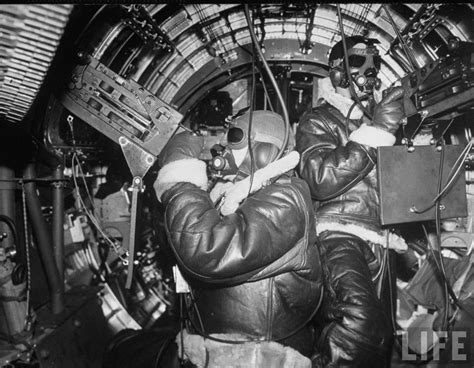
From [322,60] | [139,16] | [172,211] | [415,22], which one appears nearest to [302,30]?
[322,60]

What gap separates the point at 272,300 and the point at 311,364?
19.7 inches

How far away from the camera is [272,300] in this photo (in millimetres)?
1893

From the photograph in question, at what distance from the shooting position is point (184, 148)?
6.83 ft

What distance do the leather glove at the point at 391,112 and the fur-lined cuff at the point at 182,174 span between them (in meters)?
1.39

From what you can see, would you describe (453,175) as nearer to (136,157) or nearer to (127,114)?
(136,157)

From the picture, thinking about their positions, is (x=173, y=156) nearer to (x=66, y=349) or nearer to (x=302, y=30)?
(x=66, y=349)

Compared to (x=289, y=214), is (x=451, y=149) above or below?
above

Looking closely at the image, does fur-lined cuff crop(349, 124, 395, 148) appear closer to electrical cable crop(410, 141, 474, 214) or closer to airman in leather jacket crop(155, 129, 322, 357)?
electrical cable crop(410, 141, 474, 214)

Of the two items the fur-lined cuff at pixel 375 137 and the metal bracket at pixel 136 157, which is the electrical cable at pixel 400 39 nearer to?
the fur-lined cuff at pixel 375 137

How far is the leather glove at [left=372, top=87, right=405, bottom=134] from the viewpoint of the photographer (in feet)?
8.20
